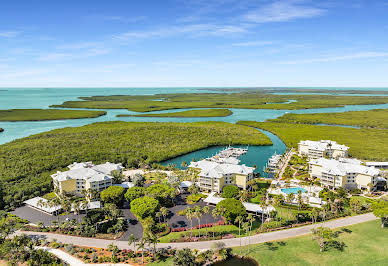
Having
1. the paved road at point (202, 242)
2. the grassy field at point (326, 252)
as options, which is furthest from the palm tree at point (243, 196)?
the grassy field at point (326, 252)

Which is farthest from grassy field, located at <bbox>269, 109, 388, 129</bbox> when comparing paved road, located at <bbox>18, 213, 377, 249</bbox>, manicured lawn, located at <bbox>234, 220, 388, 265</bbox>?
manicured lawn, located at <bbox>234, 220, 388, 265</bbox>

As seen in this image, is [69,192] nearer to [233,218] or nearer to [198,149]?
[233,218]

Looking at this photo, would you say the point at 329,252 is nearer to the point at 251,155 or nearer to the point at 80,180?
the point at 80,180

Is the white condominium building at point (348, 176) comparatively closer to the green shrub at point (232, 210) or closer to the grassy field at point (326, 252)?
the grassy field at point (326, 252)

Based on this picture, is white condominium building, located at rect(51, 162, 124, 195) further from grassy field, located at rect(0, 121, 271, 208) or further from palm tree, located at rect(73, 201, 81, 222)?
palm tree, located at rect(73, 201, 81, 222)

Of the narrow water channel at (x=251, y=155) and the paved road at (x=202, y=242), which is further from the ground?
the narrow water channel at (x=251, y=155)

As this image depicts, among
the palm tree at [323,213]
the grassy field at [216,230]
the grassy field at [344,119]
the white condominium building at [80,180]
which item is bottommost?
the grassy field at [216,230]
